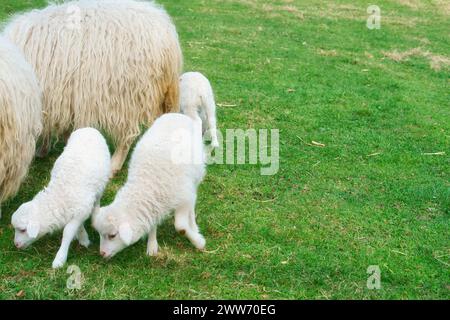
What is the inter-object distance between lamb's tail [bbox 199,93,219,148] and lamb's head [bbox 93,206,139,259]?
6.78 feet

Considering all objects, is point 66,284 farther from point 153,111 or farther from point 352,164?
point 352,164

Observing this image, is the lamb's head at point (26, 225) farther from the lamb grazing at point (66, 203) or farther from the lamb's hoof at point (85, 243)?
the lamb's hoof at point (85, 243)

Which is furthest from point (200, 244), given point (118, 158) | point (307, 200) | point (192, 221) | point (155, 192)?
point (118, 158)

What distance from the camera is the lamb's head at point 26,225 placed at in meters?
3.57

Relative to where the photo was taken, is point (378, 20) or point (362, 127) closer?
point (362, 127)

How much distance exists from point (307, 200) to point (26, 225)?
212 cm

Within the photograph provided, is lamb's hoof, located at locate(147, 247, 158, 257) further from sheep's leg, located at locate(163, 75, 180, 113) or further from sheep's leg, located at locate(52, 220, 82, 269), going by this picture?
sheep's leg, located at locate(163, 75, 180, 113)

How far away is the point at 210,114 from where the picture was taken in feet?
18.3

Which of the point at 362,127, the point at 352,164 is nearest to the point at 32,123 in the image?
the point at 352,164

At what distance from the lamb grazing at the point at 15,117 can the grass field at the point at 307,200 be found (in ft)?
1.26

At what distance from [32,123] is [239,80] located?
4086 mm

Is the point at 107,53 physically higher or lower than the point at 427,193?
higher

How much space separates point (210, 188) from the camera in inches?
193

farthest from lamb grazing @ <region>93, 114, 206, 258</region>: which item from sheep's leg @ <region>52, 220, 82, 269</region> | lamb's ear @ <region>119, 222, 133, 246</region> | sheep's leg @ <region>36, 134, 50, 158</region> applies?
sheep's leg @ <region>36, 134, 50, 158</region>
